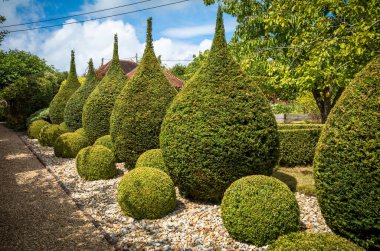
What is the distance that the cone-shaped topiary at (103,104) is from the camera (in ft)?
36.6

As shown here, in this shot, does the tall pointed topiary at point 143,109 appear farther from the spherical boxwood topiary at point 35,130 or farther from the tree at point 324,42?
the spherical boxwood topiary at point 35,130

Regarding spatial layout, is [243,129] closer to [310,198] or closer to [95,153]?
[310,198]

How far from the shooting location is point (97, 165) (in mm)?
8211

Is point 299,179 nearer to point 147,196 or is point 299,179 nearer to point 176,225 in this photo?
point 176,225

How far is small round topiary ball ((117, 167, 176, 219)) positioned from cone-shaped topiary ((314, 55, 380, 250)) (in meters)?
2.85

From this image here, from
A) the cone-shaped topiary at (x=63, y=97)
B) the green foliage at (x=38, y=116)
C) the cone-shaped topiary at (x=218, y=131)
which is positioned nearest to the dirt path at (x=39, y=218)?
the cone-shaped topiary at (x=218, y=131)

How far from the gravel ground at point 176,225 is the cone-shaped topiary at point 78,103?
24.4 feet

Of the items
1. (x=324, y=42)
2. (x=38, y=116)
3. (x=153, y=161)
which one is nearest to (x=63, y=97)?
(x=38, y=116)

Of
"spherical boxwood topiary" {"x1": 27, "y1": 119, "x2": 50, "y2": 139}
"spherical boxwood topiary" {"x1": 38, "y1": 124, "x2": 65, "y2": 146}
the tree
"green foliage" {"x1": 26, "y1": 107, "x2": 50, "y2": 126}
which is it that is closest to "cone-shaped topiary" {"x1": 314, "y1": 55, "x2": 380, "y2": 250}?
the tree

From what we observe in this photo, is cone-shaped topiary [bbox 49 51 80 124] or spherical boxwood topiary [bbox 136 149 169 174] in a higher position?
cone-shaped topiary [bbox 49 51 80 124]

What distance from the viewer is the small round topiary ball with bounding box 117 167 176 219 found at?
218 inches

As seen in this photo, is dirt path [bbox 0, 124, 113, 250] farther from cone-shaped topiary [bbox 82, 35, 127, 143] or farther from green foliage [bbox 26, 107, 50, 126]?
green foliage [bbox 26, 107, 50, 126]

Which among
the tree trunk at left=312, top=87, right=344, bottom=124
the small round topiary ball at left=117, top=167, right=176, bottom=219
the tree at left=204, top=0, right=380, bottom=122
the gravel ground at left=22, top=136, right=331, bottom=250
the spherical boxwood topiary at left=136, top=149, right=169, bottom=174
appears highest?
the tree at left=204, top=0, right=380, bottom=122

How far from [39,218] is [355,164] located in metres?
5.55
